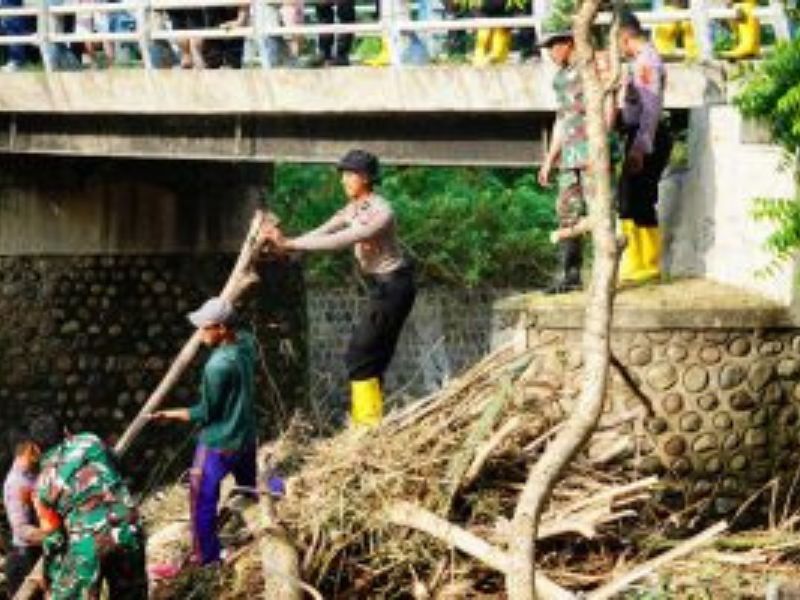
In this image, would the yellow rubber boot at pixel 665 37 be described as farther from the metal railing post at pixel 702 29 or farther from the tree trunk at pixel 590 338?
the tree trunk at pixel 590 338

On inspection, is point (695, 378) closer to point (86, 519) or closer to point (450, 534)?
point (450, 534)

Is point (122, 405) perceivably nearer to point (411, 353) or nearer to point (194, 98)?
point (194, 98)

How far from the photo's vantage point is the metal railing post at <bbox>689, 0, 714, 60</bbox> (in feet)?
50.1

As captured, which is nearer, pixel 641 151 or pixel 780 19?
pixel 641 151

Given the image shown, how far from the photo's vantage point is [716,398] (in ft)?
43.9

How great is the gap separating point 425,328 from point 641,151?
19.4 m

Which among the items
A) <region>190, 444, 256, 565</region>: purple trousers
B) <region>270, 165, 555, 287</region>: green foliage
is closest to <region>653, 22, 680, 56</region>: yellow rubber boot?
<region>190, 444, 256, 565</region>: purple trousers

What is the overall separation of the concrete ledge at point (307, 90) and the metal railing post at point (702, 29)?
0.15 m

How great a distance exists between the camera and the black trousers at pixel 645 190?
14.3 meters

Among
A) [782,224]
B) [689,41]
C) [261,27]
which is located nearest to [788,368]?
[782,224]

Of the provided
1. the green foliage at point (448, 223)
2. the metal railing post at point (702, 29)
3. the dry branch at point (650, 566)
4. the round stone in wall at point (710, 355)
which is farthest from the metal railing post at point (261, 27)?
the green foliage at point (448, 223)

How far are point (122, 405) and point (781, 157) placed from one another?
11.3 meters

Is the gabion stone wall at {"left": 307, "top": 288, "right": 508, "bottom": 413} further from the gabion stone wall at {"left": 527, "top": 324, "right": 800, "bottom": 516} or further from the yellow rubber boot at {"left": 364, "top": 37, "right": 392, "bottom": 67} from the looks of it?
the gabion stone wall at {"left": 527, "top": 324, "right": 800, "bottom": 516}

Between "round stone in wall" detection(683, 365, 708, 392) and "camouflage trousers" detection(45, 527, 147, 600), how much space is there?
3.22 metres
